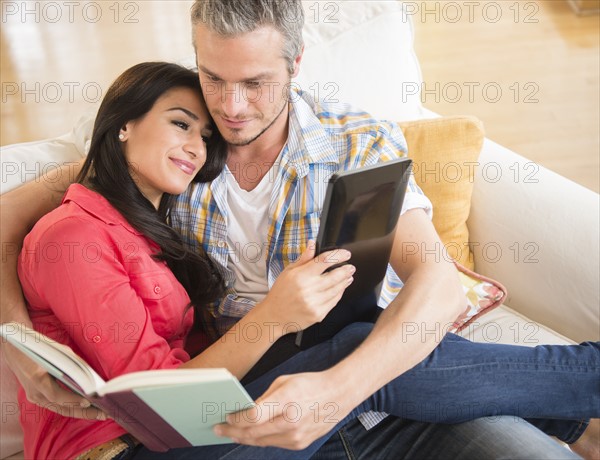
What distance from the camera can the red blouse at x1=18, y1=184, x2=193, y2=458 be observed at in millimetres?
1392

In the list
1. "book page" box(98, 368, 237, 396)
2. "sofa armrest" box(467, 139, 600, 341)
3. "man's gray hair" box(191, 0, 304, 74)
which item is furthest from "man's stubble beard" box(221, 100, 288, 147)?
"book page" box(98, 368, 237, 396)

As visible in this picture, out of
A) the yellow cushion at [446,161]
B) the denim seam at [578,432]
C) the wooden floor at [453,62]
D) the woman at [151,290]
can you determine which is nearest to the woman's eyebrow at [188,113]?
the woman at [151,290]

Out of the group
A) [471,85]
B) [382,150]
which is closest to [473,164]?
[382,150]

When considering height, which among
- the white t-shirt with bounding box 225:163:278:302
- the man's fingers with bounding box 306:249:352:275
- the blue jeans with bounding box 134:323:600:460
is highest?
A: the man's fingers with bounding box 306:249:352:275

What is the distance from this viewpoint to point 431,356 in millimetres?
1537

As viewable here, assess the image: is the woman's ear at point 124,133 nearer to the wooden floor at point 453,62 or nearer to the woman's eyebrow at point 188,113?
the woman's eyebrow at point 188,113

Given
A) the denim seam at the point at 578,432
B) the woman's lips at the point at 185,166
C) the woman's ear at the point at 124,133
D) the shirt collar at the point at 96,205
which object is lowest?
the denim seam at the point at 578,432

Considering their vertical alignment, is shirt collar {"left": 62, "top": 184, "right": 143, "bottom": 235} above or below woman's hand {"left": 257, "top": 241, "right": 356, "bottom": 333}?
above

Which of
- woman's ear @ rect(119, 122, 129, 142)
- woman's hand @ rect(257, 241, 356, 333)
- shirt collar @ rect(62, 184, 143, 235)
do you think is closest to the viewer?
woman's hand @ rect(257, 241, 356, 333)

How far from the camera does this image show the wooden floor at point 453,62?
10.9ft

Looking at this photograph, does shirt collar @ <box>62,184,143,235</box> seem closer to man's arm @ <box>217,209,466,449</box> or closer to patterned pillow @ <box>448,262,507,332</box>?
man's arm @ <box>217,209,466,449</box>

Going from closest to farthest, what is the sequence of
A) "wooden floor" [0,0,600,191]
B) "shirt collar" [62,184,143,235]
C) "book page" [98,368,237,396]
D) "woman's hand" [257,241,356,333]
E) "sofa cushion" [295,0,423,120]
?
"book page" [98,368,237,396] < "woman's hand" [257,241,356,333] < "shirt collar" [62,184,143,235] < "sofa cushion" [295,0,423,120] < "wooden floor" [0,0,600,191]

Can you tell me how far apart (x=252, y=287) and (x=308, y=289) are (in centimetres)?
42

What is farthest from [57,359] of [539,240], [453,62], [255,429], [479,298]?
[453,62]
